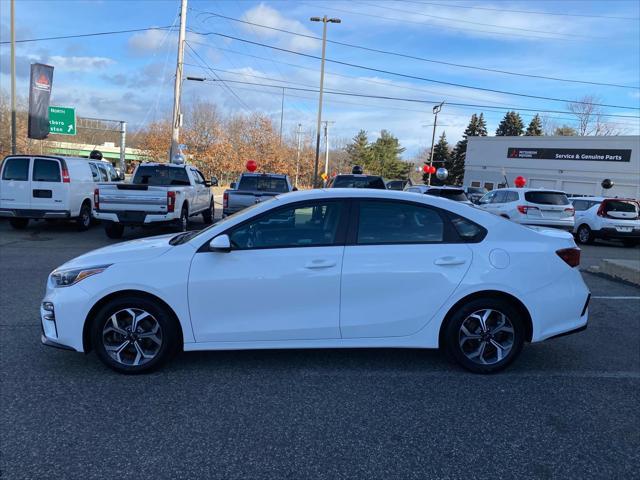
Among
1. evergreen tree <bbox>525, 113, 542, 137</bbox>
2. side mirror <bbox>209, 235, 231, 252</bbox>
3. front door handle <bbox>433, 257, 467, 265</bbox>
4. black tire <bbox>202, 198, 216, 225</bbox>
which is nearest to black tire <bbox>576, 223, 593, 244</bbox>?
black tire <bbox>202, 198, 216, 225</bbox>

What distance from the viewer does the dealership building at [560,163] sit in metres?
41.6

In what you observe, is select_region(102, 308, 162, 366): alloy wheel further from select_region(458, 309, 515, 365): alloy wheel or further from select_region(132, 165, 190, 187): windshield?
select_region(132, 165, 190, 187): windshield

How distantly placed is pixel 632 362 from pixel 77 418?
4.83 metres

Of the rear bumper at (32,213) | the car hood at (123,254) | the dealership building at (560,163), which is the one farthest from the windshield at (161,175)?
the dealership building at (560,163)

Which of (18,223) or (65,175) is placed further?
(18,223)

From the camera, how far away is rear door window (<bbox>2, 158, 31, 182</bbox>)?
12812 mm

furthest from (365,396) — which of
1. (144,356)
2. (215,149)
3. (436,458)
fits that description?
(215,149)

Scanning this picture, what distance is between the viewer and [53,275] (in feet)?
13.7

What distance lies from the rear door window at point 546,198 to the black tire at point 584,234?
5.18 feet

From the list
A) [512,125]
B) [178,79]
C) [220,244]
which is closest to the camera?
[220,244]

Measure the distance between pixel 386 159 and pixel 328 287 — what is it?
83307 mm

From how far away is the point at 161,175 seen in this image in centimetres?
1354

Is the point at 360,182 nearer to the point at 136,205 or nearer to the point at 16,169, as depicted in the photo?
the point at 136,205

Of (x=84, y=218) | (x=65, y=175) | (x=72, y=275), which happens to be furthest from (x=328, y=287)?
(x=84, y=218)
